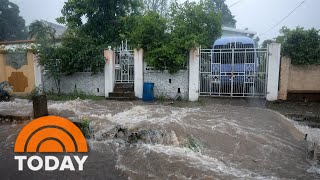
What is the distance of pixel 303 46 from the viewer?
10523 millimetres

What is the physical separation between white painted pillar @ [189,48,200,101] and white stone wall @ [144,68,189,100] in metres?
0.24

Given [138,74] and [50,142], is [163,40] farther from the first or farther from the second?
[50,142]

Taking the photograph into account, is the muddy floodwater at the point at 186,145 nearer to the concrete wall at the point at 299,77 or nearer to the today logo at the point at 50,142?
the today logo at the point at 50,142

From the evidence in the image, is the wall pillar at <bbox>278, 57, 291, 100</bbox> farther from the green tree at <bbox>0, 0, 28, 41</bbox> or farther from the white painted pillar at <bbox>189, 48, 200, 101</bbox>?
the green tree at <bbox>0, 0, 28, 41</bbox>

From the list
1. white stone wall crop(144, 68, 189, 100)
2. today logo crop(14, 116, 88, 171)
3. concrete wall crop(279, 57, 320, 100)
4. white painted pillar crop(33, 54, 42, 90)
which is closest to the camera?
today logo crop(14, 116, 88, 171)

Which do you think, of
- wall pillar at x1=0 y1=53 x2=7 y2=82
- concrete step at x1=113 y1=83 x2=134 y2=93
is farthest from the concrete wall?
wall pillar at x1=0 y1=53 x2=7 y2=82

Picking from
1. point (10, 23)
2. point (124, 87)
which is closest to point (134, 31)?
point (124, 87)

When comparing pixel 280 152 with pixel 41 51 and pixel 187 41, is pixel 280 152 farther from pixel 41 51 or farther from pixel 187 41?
pixel 41 51

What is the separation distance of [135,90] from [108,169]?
23.3ft

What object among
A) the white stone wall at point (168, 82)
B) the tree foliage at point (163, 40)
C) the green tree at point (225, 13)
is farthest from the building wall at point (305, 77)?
the green tree at point (225, 13)

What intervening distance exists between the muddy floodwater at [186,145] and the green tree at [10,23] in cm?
2550

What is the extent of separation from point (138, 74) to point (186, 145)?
20.8ft

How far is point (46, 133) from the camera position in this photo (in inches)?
266

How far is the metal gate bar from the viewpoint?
11102 millimetres
